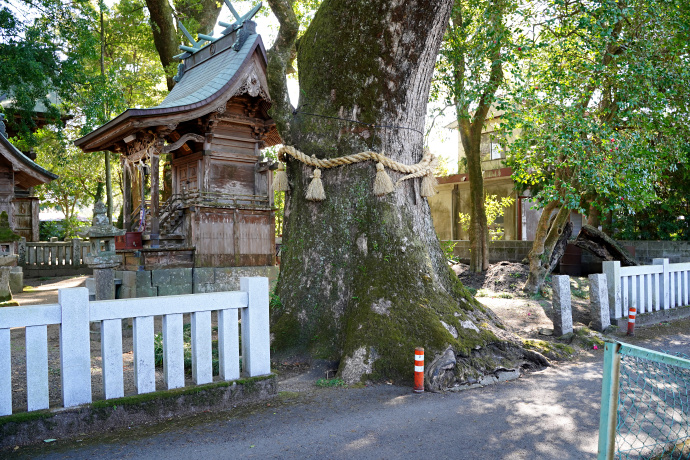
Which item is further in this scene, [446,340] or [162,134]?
[162,134]

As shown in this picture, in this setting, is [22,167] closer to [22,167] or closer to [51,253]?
[22,167]

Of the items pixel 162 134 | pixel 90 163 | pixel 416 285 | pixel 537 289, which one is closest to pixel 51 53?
pixel 162 134

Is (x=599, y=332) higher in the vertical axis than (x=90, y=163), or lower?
lower

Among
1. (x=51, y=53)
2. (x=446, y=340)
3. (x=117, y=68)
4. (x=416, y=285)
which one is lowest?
(x=446, y=340)

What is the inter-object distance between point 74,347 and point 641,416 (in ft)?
15.3

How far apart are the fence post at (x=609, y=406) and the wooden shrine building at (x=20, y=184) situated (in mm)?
17644

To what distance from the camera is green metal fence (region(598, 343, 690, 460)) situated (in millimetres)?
2553

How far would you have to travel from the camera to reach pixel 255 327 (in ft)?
14.7

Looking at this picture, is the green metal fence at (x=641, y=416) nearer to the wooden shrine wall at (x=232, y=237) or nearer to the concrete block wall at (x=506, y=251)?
the wooden shrine wall at (x=232, y=237)

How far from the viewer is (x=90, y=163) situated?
2706cm

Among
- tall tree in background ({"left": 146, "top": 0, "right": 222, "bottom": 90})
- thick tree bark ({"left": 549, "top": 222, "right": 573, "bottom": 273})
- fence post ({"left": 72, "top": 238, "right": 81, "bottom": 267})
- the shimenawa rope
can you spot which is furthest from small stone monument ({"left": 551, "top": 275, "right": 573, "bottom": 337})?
fence post ({"left": 72, "top": 238, "right": 81, "bottom": 267})

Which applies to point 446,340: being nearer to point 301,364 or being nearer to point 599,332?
point 301,364

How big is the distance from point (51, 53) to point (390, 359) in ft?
41.4

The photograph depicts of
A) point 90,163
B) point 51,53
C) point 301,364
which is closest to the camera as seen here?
point 301,364
